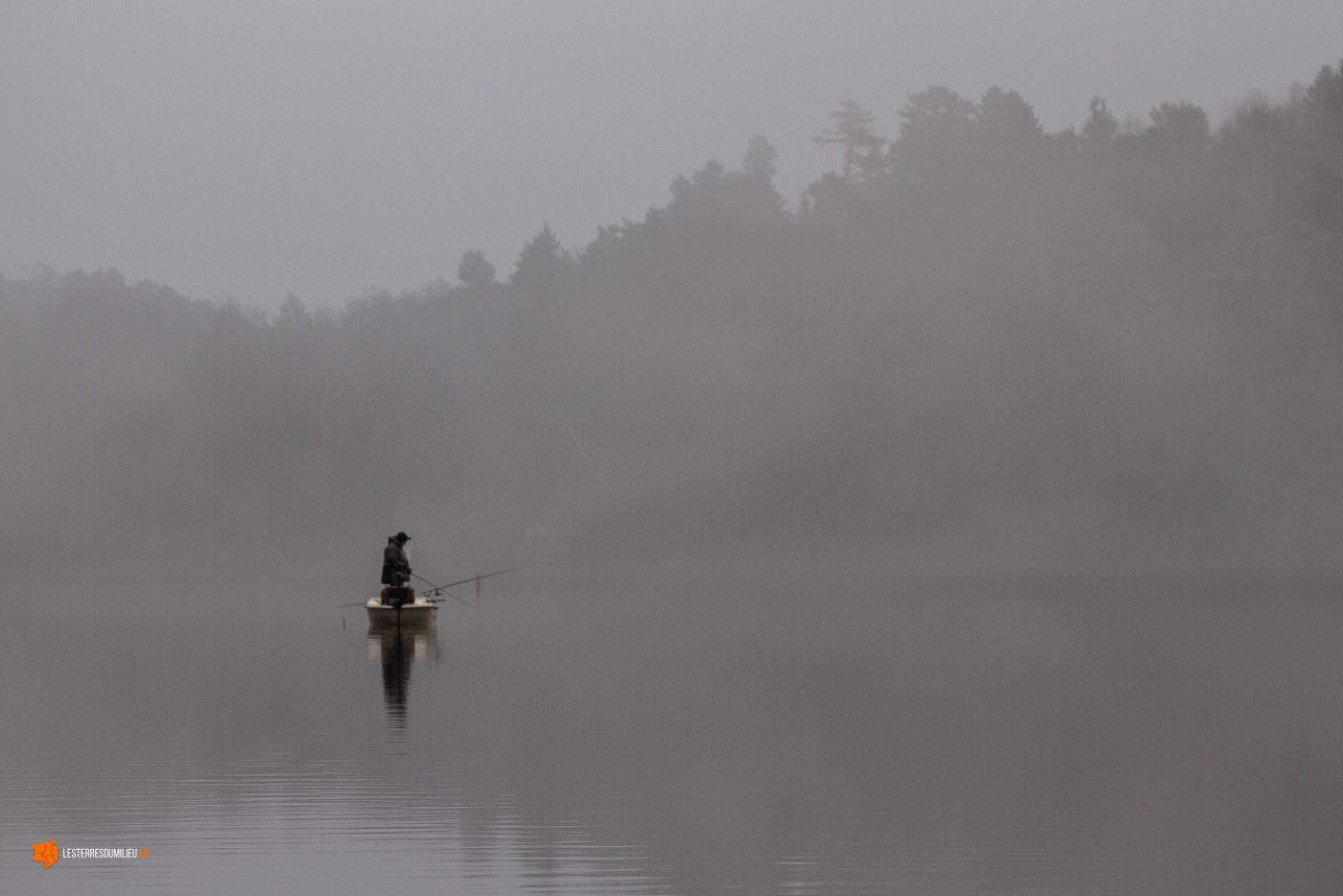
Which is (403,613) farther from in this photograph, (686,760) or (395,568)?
(686,760)

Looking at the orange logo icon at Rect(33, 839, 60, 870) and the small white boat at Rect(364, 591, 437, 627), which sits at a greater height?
the small white boat at Rect(364, 591, 437, 627)

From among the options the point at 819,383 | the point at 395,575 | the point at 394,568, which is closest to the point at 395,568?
the point at 394,568

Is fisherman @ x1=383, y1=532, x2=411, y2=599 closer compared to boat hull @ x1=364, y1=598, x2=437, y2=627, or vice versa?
boat hull @ x1=364, y1=598, x2=437, y2=627

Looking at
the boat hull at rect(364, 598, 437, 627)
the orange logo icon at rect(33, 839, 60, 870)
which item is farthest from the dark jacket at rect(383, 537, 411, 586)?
the orange logo icon at rect(33, 839, 60, 870)

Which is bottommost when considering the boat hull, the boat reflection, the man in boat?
the boat reflection

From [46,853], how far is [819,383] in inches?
3107

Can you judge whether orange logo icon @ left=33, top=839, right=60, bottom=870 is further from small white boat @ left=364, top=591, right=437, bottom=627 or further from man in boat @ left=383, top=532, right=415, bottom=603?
small white boat @ left=364, top=591, right=437, bottom=627

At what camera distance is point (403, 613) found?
3822cm

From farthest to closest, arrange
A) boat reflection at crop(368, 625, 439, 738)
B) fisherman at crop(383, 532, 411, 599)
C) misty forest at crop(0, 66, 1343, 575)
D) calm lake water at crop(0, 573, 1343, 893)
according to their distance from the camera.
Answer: misty forest at crop(0, 66, 1343, 575)
fisherman at crop(383, 532, 411, 599)
boat reflection at crop(368, 625, 439, 738)
calm lake water at crop(0, 573, 1343, 893)

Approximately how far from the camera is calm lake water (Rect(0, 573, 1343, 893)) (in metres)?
15.0

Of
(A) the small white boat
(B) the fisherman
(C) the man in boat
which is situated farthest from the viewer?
(B) the fisherman

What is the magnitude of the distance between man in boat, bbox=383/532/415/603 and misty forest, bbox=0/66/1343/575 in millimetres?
40787

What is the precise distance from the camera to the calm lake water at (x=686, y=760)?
49.2 ft

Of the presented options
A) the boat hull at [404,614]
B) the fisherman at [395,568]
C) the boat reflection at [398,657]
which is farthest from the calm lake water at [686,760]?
the fisherman at [395,568]
